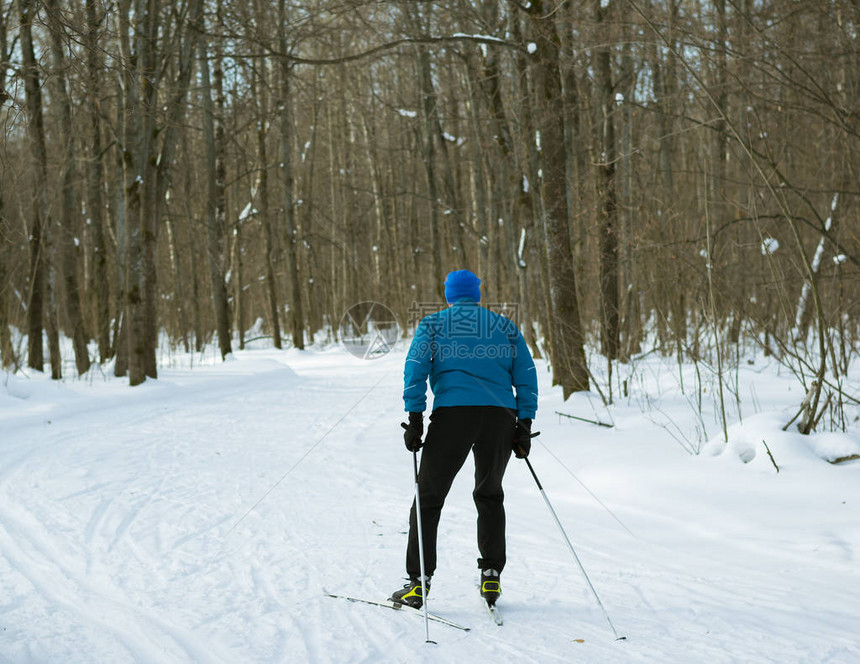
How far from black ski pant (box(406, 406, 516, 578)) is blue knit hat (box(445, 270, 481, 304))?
0.68 metres

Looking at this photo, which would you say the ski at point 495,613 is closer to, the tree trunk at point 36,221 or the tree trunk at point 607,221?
the tree trunk at point 607,221

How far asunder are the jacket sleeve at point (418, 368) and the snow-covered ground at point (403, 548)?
1112 mm

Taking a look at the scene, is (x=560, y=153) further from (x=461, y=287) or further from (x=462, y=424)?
(x=462, y=424)

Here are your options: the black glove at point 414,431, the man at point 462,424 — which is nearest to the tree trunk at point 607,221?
the man at point 462,424

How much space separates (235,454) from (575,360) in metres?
4.80

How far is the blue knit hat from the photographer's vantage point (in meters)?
4.23

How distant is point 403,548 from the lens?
4992 mm

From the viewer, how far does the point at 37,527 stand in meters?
5.29

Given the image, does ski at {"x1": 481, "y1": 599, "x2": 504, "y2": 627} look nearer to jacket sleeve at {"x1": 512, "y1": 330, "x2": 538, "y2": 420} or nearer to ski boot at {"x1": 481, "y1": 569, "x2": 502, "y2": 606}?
ski boot at {"x1": 481, "y1": 569, "x2": 502, "y2": 606}

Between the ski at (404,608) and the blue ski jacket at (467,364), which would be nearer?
the ski at (404,608)

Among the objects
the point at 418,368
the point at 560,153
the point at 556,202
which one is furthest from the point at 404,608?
the point at 560,153

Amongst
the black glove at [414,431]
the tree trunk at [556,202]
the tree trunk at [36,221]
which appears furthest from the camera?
the tree trunk at [36,221]

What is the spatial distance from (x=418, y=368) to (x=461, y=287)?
0.57 metres

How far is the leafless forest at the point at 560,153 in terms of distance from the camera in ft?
21.7
